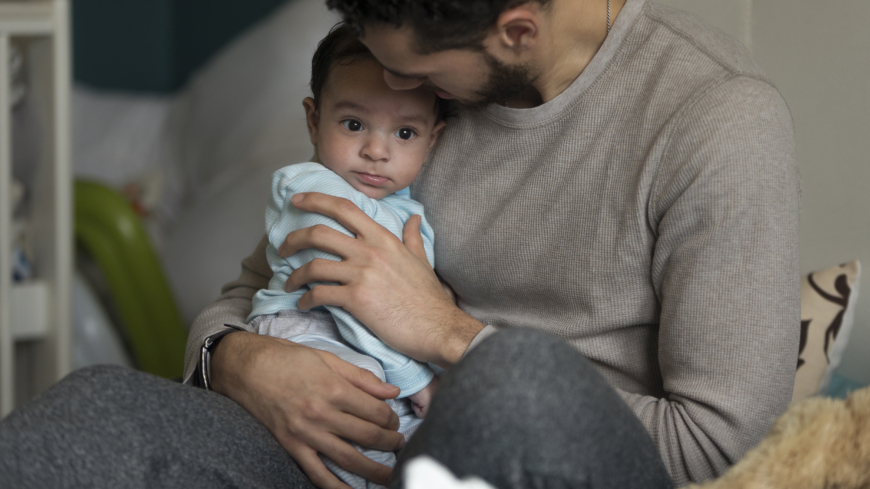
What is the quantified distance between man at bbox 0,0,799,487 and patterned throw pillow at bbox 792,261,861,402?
1.05 feet

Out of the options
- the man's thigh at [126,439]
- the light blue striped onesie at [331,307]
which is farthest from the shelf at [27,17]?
the man's thigh at [126,439]

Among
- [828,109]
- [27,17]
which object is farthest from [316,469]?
[27,17]

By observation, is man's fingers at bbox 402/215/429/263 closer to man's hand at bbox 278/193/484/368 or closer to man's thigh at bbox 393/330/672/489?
man's hand at bbox 278/193/484/368

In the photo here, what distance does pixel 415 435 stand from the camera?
0.67 m

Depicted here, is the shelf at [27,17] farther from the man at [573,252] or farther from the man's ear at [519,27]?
the man's ear at [519,27]

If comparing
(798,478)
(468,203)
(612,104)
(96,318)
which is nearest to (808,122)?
(612,104)

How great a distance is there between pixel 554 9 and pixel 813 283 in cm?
60

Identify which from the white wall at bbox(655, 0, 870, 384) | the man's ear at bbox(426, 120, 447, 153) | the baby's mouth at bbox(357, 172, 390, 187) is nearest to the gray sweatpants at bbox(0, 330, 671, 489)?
the baby's mouth at bbox(357, 172, 390, 187)

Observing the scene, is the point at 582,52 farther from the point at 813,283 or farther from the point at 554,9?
the point at 813,283

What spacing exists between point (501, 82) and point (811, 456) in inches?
20.8

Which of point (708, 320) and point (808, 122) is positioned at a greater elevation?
point (808, 122)

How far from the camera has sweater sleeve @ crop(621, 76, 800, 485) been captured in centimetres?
77

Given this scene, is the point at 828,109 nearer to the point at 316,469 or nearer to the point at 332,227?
the point at 332,227

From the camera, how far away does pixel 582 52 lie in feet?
3.08
